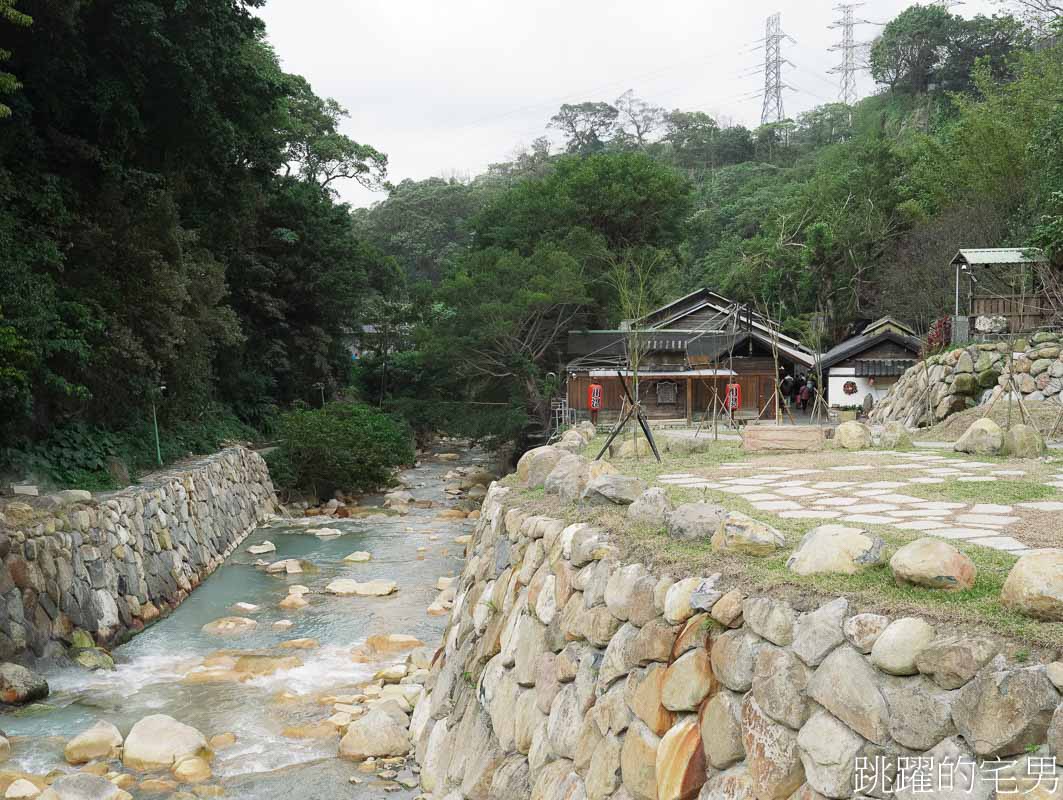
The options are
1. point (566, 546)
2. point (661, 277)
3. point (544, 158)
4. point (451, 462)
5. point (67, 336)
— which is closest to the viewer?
point (566, 546)

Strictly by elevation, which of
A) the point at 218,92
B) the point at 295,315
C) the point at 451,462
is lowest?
the point at 451,462

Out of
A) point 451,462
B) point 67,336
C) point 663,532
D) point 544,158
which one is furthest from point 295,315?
point 544,158

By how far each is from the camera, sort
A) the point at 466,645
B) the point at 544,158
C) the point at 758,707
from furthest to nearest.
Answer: the point at 544,158, the point at 466,645, the point at 758,707

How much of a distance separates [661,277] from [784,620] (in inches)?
1222

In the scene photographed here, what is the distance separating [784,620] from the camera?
10.8 feet

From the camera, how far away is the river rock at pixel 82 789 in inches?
259

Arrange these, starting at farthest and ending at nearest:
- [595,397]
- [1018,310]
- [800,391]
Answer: [800,391], [595,397], [1018,310]

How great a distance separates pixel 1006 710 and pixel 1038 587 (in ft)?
1.68

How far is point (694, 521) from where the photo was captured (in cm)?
463

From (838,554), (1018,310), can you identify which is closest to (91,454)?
(838,554)

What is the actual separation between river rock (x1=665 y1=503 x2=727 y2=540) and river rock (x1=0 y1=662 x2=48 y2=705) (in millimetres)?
7436

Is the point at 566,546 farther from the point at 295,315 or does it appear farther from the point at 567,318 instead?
the point at 295,315

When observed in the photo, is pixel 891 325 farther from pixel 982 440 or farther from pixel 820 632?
pixel 820 632

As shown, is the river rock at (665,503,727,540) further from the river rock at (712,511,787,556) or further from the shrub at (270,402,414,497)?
the shrub at (270,402,414,497)
